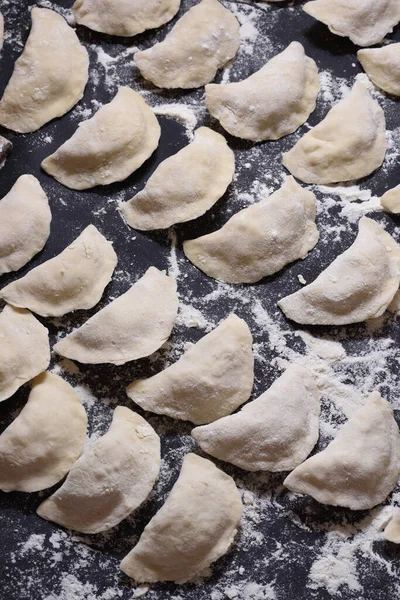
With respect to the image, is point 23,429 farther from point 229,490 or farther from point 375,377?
point 375,377

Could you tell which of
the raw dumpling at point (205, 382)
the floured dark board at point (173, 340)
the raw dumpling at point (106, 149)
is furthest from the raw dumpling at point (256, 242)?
the raw dumpling at point (106, 149)

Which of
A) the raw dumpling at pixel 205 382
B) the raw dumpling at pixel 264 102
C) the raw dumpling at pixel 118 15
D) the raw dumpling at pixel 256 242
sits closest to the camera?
the raw dumpling at pixel 205 382

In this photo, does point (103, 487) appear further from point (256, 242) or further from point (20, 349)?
point (256, 242)

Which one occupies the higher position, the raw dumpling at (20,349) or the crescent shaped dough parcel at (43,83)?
the crescent shaped dough parcel at (43,83)

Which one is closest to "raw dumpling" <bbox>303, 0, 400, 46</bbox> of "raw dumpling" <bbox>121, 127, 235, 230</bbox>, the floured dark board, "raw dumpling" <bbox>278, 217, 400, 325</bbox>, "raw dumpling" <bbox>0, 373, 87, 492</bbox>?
the floured dark board

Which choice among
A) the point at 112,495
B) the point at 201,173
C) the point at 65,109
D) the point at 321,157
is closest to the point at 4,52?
the point at 65,109

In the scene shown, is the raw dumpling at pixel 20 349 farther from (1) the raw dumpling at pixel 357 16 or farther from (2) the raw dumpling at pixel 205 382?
(1) the raw dumpling at pixel 357 16
